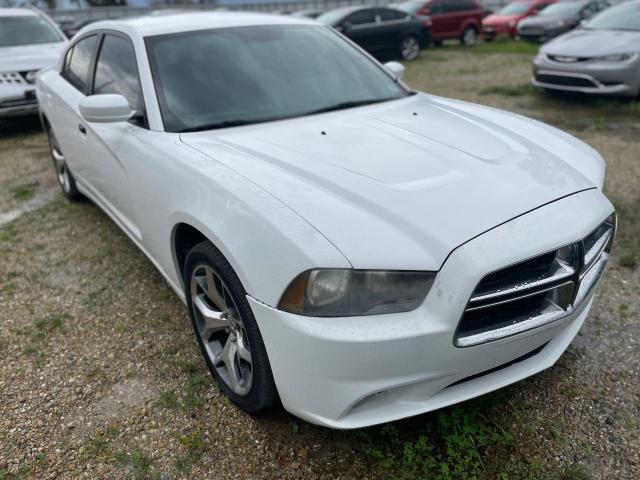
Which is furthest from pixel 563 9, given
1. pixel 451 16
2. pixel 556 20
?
pixel 451 16

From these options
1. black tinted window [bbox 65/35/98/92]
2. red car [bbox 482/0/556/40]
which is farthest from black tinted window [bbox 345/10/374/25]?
black tinted window [bbox 65/35/98/92]

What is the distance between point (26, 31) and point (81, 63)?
4.99 metres

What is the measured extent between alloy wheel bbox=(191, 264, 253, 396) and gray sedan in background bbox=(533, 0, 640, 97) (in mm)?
6578

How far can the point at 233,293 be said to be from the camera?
6.41ft

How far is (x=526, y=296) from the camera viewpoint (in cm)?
178

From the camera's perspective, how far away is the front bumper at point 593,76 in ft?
21.9

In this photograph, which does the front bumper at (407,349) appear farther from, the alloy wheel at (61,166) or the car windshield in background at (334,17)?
the car windshield in background at (334,17)

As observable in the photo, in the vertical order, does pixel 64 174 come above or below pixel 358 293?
below

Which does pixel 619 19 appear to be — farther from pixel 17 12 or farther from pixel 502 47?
pixel 17 12

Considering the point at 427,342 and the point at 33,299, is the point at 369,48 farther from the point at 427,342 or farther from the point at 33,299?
the point at 427,342

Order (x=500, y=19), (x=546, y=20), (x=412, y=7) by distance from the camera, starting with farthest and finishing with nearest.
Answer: (x=500, y=19), (x=412, y=7), (x=546, y=20)

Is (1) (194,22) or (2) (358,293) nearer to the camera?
(2) (358,293)

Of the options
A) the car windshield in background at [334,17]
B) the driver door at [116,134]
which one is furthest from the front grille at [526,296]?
the car windshield in background at [334,17]

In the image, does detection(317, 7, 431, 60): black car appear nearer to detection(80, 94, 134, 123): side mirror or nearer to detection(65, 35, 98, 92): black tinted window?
detection(65, 35, 98, 92): black tinted window
